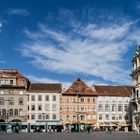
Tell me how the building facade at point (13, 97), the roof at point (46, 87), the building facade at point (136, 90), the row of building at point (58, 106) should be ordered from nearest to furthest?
1. the building facade at point (136, 90)
2. the building facade at point (13, 97)
3. the row of building at point (58, 106)
4. the roof at point (46, 87)

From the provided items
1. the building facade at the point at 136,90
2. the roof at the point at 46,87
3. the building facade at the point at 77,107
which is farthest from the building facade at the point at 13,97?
the building facade at the point at 136,90

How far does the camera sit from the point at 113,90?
111 meters

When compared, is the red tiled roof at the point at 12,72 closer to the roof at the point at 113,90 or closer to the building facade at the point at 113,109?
the building facade at the point at 113,109

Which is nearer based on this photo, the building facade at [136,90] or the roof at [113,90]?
the building facade at [136,90]

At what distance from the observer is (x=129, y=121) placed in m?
105

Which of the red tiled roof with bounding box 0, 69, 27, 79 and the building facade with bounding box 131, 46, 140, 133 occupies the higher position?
the red tiled roof with bounding box 0, 69, 27, 79

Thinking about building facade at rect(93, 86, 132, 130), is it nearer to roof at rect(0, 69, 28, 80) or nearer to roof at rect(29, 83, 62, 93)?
roof at rect(29, 83, 62, 93)

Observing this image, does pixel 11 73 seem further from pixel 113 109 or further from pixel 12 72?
pixel 113 109

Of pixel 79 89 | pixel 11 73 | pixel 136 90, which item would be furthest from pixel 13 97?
pixel 136 90

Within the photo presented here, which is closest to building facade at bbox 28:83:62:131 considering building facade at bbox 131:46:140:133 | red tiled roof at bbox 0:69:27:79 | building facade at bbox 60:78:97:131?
building facade at bbox 60:78:97:131

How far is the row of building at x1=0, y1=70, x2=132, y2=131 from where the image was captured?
336 feet

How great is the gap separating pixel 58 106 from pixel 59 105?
365 mm

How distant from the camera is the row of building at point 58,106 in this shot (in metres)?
102

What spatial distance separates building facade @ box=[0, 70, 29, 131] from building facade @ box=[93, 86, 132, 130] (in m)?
19.6
